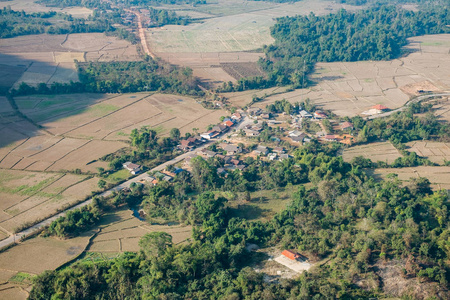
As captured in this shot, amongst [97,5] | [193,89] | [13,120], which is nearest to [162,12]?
[97,5]

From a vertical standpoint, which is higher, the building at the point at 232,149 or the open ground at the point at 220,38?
the open ground at the point at 220,38

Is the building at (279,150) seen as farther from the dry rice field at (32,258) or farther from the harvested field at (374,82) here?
the dry rice field at (32,258)

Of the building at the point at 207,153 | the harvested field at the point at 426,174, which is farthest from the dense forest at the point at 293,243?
the building at the point at 207,153

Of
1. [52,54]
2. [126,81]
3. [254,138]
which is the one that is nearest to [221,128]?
[254,138]

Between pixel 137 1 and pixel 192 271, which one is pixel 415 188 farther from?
pixel 137 1

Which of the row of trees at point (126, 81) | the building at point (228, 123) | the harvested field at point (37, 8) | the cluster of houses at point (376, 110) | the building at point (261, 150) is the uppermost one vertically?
the harvested field at point (37, 8)

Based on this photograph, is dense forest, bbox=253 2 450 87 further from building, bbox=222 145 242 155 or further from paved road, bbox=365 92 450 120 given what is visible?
building, bbox=222 145 242 155

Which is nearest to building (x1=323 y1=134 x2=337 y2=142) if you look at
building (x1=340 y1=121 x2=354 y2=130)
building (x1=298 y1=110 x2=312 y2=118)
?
building (x1=340 y1=121 x2=354 y2=130)

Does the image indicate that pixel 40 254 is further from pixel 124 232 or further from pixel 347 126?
pixel 347 126
